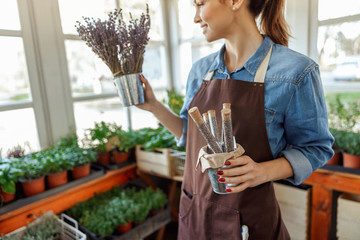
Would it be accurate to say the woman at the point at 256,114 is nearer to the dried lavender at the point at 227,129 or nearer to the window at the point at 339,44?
the dried lavender at the point at 227,129

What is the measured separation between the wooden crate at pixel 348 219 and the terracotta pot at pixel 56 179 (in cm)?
169

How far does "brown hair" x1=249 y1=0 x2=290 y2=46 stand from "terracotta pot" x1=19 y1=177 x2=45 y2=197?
1473 millimetres

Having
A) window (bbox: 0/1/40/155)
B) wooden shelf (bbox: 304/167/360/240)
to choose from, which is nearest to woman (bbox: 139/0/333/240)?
wooden shelf (bbox: 304/167/360/240)

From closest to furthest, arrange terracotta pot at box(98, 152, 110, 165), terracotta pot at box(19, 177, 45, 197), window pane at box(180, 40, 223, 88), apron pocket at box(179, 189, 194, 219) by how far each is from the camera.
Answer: apron pocket at box(179, 189, 194, 219) → terracotta pot at box(19, 177, 45, 197) → terracotta pot at box(98, 152, 110, 165) → window pane at box(180, 40, 223, 88)

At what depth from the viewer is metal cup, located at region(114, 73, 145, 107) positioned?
36.3 inches

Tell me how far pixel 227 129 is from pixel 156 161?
1.44m

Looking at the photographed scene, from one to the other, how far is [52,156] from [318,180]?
5.48 feet

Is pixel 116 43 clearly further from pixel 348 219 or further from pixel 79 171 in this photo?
pixel 348 219

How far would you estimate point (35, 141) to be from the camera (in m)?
1.89

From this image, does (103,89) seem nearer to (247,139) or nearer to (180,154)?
(180,154)

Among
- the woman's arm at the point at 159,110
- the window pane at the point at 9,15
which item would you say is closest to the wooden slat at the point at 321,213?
the woman's arm at the point at 159,110

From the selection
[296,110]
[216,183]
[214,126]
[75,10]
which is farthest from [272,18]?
[75,10]

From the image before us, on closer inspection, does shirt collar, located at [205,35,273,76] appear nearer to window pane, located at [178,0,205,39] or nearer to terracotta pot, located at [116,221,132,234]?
terracotta pot, located at [116,221,132,234]

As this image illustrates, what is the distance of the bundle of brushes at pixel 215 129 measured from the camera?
60cm
